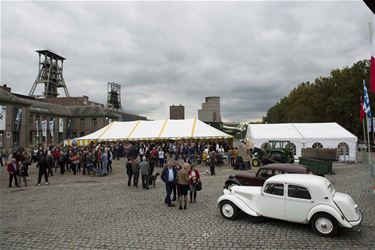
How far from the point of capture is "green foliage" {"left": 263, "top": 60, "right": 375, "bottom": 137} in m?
39.6

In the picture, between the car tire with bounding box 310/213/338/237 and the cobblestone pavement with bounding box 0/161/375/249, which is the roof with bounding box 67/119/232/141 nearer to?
the cobblestone pavement with bounding box 0/161/375/249

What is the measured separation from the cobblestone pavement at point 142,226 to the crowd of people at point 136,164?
862 mm

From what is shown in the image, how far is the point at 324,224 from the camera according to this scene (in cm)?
634

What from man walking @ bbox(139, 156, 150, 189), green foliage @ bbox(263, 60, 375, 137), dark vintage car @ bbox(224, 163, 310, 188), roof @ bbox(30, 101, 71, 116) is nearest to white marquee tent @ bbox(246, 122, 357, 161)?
dark vintage car @ bbox(224, 163, 310, 188)

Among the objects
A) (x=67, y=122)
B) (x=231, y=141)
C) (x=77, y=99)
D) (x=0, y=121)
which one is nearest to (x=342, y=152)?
(x=231, y=141)

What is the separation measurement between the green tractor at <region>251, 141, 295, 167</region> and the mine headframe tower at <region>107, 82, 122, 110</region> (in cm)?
7867

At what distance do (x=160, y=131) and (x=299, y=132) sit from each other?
13701 mm

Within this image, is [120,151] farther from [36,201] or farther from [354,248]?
[354,248]

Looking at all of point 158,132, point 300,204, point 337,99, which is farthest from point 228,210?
point 337,99

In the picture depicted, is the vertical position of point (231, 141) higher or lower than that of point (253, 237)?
higher

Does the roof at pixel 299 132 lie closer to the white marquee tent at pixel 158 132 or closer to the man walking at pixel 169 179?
the white marquee tent at pixel 158 132

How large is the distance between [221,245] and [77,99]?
79734mm

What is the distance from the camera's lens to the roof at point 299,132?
23.3m

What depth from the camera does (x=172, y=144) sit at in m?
26.6
